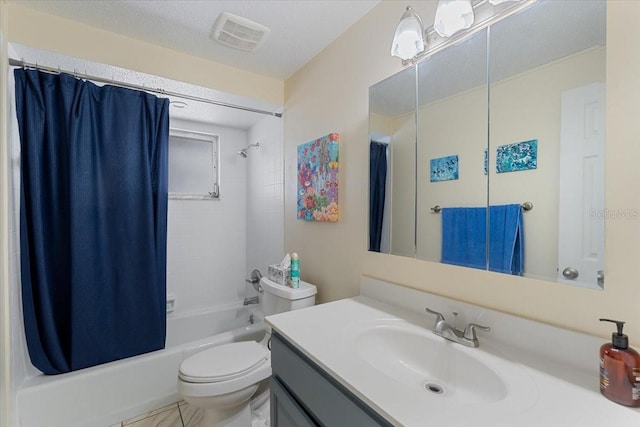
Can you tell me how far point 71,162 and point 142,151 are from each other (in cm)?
35

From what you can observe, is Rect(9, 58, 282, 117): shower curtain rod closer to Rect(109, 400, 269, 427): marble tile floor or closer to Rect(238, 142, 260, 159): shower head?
Rect(238, 142, 260, 159): shower head

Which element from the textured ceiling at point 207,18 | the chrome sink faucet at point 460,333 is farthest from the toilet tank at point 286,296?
the textured ceiling at point 207,18

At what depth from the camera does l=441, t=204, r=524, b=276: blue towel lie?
33.5 inches

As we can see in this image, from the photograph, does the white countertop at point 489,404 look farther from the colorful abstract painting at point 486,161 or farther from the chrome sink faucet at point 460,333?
the colorful abstract painting at point 486,161

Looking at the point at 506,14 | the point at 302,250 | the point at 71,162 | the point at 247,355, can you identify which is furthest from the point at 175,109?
the point at 506,14

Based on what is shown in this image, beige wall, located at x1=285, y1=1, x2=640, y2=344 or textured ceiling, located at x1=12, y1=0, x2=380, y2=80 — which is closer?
beige wall, located at x1=285, y1=1, x2=640, y2=344

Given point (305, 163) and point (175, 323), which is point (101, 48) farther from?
point (175, 323)

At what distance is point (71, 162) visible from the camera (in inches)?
59.7

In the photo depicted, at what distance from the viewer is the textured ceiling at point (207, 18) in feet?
4.33

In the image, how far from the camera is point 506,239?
0.87 metres

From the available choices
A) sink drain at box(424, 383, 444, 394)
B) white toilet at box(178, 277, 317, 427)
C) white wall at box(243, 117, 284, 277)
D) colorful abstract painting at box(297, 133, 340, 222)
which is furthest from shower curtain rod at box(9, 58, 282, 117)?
sink drain at box(424, 383, 444, 394)

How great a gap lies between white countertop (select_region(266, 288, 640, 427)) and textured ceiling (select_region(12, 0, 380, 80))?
1.48 metres

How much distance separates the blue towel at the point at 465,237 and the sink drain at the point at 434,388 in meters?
0.40

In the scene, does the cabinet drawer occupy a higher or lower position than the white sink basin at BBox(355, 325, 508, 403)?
lower
